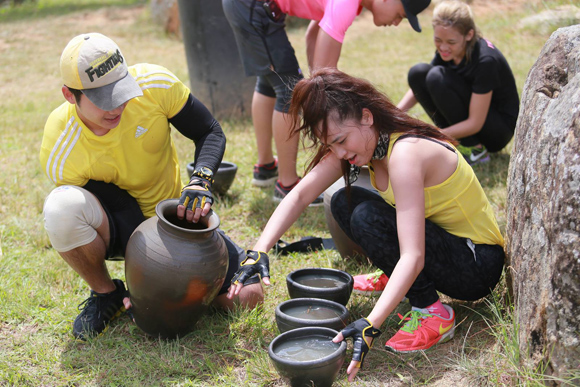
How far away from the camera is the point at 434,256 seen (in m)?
2.68

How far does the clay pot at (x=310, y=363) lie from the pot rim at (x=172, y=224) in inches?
22.5

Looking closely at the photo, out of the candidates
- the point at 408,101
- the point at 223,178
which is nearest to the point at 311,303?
the point at 223,178

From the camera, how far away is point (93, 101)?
2.74 metres

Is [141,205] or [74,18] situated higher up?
[141,205]

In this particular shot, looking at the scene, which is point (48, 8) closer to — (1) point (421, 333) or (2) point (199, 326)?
(2) point (199, 326)

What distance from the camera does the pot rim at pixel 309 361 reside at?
2.20 meters

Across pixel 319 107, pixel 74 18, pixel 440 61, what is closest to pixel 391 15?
pixel 440 61

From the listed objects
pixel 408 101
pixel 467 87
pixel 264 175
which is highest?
pixel 467 87

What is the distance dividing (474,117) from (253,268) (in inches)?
106

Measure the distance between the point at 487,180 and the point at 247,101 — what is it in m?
2.82

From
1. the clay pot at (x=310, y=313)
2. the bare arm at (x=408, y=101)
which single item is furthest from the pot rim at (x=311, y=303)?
the bare arm at (x=408, y=101)

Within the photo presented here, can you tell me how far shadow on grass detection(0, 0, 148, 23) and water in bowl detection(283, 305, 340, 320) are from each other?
12790mm

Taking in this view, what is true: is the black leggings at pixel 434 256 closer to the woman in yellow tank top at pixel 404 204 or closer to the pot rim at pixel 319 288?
the woman in yellow tank top at pixel 404 204

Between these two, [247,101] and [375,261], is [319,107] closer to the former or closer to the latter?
[375,261]
